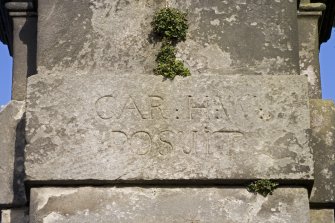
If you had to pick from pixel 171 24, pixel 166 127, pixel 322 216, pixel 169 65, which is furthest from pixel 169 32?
pixel 322 216

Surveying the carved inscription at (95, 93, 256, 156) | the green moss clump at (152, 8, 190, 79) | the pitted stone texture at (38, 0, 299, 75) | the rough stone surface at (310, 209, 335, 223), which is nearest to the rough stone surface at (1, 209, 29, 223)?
the carved inscription at (95, 93, 256, 156)

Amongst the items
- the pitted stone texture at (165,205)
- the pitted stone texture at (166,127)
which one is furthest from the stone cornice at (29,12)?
the pitted stone texture at (165,205)

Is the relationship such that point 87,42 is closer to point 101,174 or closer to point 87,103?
point 87,103

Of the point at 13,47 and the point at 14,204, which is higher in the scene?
the point at 13,47

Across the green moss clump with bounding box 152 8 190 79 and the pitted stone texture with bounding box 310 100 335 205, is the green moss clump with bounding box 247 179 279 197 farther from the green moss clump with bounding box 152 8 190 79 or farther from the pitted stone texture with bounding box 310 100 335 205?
the green moss clump with bounding box 152 8 190 79

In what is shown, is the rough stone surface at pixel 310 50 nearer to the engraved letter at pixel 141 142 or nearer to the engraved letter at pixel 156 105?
the engraved letter at pixel 156 105

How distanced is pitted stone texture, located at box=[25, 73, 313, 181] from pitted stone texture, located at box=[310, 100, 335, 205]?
0.78 feet

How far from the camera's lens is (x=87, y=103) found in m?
5.26

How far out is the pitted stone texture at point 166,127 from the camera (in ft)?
16.9

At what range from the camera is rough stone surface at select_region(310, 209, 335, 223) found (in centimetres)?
540

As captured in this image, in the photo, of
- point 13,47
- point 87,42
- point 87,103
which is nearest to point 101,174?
point 87,103

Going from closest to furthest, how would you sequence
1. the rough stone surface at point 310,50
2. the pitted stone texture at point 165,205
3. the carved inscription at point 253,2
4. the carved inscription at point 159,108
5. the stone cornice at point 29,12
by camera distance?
1. the pitted stone texture at point 165,205
2. the carved inscription at point 159,108
3. the carved inscription at point 253,2
4. the rough stone surface at point 310,50
5. the stone cornice at point 29,12

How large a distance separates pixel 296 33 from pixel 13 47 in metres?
1.52

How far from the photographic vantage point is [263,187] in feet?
16.8
